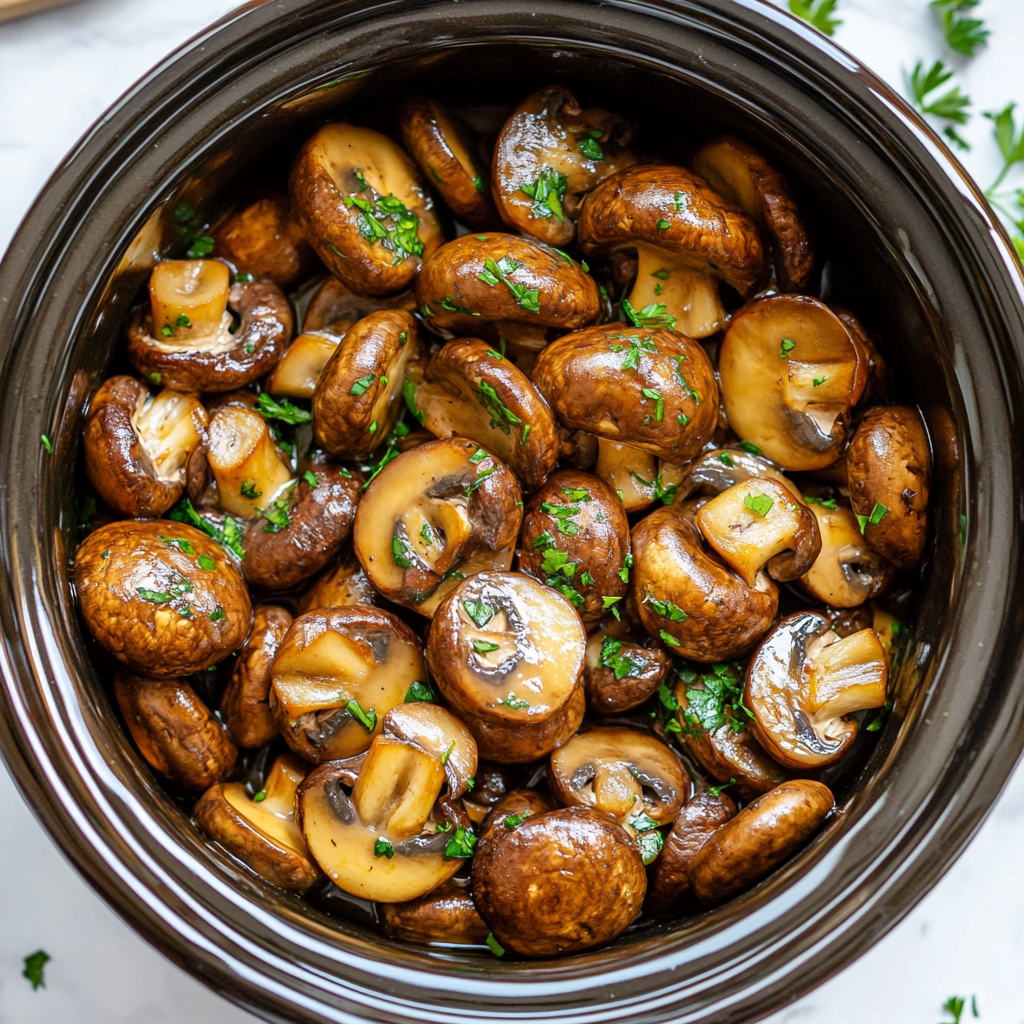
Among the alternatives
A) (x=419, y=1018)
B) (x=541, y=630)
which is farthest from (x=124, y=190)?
(x=419, y=1018)

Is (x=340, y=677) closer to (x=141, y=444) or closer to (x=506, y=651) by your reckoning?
(x=506, y=651)

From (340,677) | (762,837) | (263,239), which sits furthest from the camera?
(263,239)

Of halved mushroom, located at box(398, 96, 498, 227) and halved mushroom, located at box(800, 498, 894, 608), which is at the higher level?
halved mushroom, located at box(398, 96, 498, 227)

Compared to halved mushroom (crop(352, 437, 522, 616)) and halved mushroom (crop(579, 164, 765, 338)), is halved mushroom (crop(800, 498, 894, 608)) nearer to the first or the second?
halved mushroom (crop(579, 164, 765, 338))

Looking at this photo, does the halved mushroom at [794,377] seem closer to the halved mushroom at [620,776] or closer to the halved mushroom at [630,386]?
the halved mushroom at [630,386]

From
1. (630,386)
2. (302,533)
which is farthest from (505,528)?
(302,533)

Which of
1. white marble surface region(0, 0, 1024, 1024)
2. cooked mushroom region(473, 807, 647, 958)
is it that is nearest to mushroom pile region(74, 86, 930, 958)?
cooked mushroom region(473, 807, 647, 958)

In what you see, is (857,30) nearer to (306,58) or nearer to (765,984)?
(306,58)
